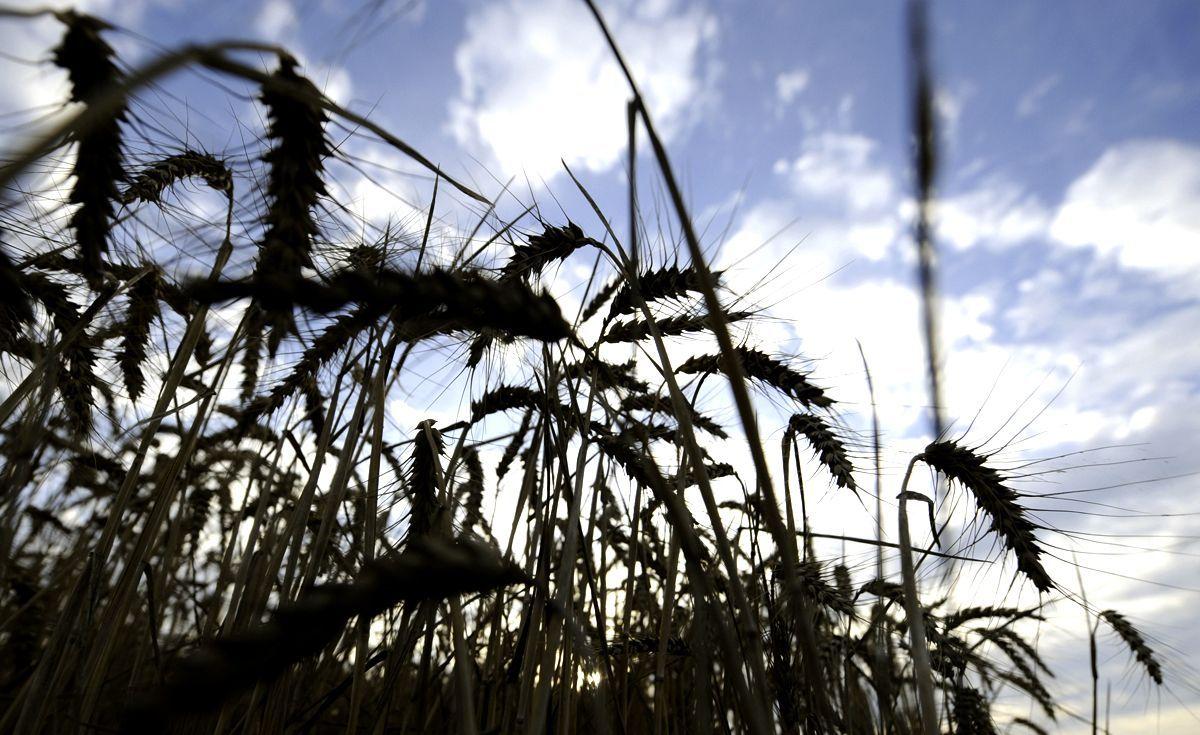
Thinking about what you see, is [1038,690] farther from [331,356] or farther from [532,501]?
[331,356]

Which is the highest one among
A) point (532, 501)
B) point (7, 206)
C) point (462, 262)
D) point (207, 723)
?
point (462, 262)

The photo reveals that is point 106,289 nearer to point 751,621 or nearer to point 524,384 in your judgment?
point 524,384

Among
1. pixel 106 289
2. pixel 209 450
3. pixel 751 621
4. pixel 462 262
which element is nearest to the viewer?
pixel 751 621

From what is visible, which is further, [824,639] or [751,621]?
[824,639]

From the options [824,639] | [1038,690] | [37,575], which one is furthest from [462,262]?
[1038,690]

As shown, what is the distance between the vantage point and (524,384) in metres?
2.34

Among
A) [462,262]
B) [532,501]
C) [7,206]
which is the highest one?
[462,262]

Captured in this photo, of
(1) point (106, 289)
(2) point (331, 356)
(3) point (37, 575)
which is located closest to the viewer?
(1) point (106, 289)

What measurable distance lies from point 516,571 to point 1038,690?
4372 mm

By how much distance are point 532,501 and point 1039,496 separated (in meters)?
1.60

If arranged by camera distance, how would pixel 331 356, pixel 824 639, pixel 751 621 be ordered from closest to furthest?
pixel 751 621
pixel 331 356
pixel 824 639

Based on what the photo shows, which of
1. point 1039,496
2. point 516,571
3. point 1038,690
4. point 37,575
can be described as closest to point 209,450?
point 37,575

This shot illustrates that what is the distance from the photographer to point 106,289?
1.93 meters

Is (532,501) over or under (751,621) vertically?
over
